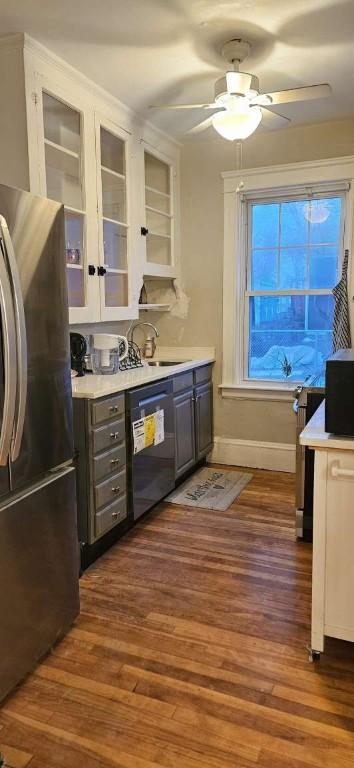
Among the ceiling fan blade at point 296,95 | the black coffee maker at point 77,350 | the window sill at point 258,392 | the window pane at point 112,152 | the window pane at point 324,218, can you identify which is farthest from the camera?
the window sill at point 258,392

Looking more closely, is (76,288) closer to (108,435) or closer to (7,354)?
(108,435)

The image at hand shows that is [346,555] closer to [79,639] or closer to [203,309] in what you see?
[79,639]

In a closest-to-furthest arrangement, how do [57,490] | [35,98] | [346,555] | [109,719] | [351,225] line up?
[109,719], [346,555], [57,490], [35,98], [351,225]

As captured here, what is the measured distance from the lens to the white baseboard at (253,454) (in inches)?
158

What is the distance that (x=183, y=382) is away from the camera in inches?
140

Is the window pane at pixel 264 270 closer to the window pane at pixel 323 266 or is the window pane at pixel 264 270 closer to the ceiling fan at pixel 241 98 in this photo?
the window pane at pixel 323 266

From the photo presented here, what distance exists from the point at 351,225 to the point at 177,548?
2453 mm

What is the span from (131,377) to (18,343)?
53.8 inches

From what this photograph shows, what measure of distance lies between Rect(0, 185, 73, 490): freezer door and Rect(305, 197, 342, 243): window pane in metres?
2.41

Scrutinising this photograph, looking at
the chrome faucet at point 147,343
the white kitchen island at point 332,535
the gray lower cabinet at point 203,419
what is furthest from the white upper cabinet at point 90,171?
the white kitchen island at point 332,535

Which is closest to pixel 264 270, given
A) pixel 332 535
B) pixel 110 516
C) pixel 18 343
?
pixel 110 516

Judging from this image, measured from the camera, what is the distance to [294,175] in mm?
3697

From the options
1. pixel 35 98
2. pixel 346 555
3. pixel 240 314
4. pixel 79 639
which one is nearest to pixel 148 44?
pixel 35 98

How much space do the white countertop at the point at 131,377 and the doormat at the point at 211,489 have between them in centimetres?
84
